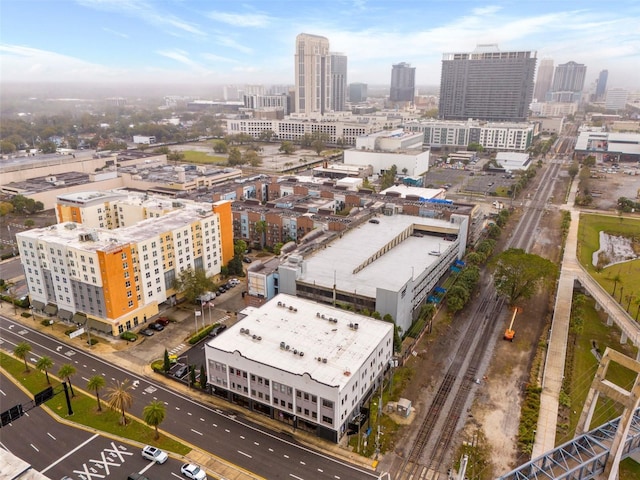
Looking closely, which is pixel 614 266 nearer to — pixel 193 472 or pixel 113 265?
pixel 193 472

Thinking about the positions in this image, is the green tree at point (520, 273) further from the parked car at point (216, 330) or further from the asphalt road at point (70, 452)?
the asphalt road at point (70, 452)

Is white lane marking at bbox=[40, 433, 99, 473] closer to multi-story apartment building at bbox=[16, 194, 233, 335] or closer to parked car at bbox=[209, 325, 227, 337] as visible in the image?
multi-story apartment building at bbox=[16, 194, 233, 335]

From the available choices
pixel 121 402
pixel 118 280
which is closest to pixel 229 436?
pixel 121 402

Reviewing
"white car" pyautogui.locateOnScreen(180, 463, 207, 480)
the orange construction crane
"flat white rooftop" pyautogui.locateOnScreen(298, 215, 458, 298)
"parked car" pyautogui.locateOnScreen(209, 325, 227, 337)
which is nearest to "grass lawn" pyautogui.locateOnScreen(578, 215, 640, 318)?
the orange construction crane

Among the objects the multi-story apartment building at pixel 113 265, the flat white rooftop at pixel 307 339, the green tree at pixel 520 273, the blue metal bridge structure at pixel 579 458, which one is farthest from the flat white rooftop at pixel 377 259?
the blue metal bridge structure at pixel 579 458

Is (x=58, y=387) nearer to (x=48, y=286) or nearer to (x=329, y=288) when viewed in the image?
(x=48, y=286)

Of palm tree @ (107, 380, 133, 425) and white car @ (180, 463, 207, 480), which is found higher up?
palm tree @ (107, 380, 133, 425)
